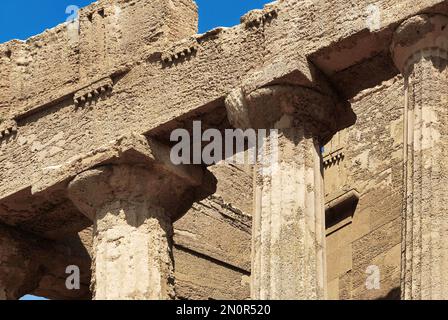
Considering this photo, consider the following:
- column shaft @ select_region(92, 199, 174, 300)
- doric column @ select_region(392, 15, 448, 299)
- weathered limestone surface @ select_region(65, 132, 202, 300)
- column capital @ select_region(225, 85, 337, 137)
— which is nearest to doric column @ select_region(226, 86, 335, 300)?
column capital @ select_region(225, 85, 337, 137)

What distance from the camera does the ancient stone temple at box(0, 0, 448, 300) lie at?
2030 centimetres

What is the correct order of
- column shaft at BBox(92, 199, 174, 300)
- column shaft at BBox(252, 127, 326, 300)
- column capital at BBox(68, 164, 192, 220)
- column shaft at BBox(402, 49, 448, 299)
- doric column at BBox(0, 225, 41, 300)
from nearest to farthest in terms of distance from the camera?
column shaft at BBox(402, 49, 448, 299)
column shaft at BBox(252, 127, 326, 300)
column shaft at BBox(92, 199, 174, 300)
column capital at BBox(68, 164, 192, 220)
doric column at BBox(0, 225, 41, 300)

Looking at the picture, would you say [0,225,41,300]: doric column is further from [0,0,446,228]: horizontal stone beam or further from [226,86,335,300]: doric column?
[226,86,335,300]: doric column

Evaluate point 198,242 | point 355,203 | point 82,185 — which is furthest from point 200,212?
point 82,185

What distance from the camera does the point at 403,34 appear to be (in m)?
20.5

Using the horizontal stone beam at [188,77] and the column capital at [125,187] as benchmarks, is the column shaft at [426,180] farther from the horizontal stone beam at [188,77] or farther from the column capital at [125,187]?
the column capital at [125,187]

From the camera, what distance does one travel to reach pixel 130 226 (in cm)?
2241

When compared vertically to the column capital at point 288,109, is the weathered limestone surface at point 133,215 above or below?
below

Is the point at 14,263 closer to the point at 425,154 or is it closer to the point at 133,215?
the point at 133,215

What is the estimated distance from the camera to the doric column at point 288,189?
20.2 metres

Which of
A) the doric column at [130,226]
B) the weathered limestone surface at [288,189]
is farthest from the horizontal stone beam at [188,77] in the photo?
the doric column at [130,226]

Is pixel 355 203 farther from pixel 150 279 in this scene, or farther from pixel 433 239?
pixel 433 239

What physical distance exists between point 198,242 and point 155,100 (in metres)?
5.34

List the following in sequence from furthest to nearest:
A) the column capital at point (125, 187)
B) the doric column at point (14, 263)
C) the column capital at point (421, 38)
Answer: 1. the doric column at point (14, 263)
2. the column capital at point (125, 187)
3. the column capital at point (421, 38)
